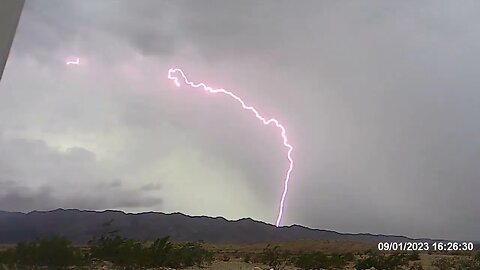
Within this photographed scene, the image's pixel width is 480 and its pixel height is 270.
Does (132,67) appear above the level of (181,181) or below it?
above

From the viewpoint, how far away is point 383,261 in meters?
7.66

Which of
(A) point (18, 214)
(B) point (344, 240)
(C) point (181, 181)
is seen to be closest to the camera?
(A) point (18, 214)

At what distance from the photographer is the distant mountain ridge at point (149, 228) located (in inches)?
234

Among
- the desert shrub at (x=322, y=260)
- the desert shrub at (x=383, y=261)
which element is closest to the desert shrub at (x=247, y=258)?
the desert shrub at (x=322, y=260)

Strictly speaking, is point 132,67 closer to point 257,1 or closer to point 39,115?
A: point 39,115

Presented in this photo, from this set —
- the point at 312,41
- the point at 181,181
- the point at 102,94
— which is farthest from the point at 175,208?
the point at 312,41

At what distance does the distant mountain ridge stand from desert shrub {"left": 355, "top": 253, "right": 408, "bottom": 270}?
25 centimetres

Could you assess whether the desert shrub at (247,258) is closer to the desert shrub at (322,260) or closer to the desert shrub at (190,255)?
Answer: the desert shrub at (190,255)

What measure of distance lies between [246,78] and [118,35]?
70.4 inches

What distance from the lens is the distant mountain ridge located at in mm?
5941

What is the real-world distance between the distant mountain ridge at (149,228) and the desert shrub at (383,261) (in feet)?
0.81

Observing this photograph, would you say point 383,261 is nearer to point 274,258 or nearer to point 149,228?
point 274,258

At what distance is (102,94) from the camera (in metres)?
7.00

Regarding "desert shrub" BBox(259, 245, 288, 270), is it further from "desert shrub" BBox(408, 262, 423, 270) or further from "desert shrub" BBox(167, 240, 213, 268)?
"desert shrub" BBox(408, 262, 423, 270)
